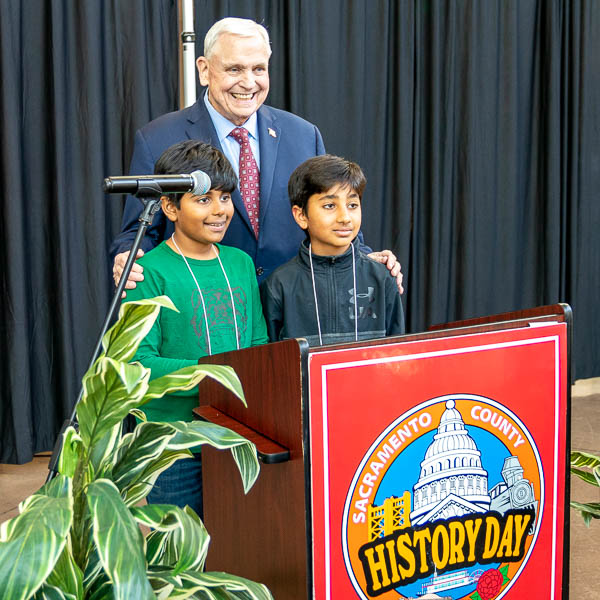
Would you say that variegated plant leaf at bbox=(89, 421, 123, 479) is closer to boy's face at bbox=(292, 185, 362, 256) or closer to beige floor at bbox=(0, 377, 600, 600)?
boy's face at bbox=(292, 185, 362, 256)

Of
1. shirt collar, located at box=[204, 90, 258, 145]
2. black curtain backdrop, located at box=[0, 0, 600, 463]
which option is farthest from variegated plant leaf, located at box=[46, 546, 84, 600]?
black curtain backdrop, located at box=[0, 0, 600, 463]

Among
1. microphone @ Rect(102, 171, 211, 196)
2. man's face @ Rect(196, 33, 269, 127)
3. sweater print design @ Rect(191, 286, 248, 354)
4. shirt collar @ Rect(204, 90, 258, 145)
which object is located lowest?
sweater print design @ Rect(191, 286, 248, 354)

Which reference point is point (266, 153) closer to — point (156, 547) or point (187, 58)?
point (187, 58)

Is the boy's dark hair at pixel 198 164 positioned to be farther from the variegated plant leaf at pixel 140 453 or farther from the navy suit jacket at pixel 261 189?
the variegated plant leaf at pixel 140 453

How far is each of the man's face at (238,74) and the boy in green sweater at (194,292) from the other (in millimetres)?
347

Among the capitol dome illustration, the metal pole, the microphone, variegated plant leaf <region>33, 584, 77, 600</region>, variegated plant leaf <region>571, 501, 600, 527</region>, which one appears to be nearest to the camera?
variegated plant leaf <region>33, 584, 77, 600</region>

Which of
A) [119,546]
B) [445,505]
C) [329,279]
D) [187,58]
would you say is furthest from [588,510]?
[187,58]

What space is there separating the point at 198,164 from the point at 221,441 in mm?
918

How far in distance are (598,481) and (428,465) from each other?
0.56 m

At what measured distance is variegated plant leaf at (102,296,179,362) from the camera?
997 mm

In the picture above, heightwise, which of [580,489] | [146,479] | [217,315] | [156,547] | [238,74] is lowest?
[580,489]

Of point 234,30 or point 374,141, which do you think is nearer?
point 234,30

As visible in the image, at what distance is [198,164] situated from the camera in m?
1.75

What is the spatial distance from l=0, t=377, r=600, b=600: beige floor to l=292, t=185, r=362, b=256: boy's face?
4.02 feet
